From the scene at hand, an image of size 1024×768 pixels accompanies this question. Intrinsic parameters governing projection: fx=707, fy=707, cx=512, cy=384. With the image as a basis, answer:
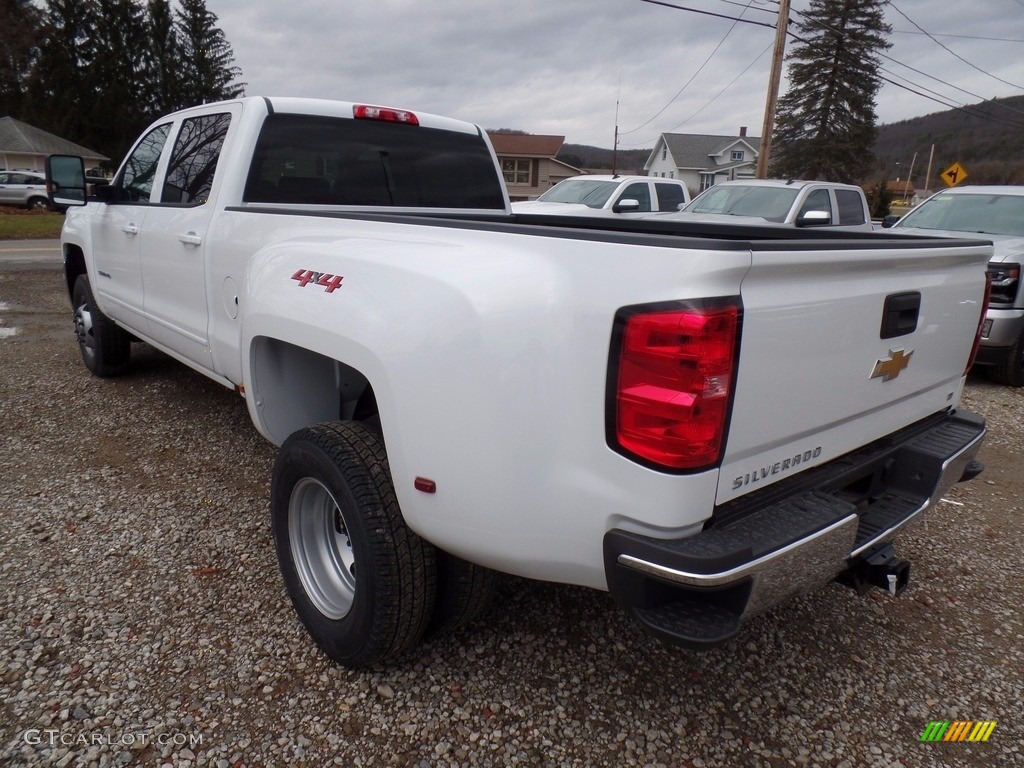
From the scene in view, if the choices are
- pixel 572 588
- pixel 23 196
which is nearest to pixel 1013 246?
pixel 572 588

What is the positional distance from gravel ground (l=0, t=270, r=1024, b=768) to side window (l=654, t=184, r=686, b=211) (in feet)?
35.2

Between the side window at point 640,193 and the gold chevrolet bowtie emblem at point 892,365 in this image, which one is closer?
the gold chevrolet bowtie emblem at point 892,365

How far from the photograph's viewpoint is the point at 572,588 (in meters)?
2.98

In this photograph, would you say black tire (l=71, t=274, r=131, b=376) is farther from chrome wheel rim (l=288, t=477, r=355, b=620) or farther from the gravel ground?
chrome wheel rim (l=288, t=477, r=355, b=620)

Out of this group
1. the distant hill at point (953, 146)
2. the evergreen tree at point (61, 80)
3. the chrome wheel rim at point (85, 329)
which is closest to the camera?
the chrome wheel rim at point (85, 329)

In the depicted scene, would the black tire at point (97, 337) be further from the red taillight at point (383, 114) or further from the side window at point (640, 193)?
the side window at point (640, 193)

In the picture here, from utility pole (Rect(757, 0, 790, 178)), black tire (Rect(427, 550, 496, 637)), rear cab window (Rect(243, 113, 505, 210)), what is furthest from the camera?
utility pole (Rect(757, 0, 790, 178))

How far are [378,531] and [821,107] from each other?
54675mm

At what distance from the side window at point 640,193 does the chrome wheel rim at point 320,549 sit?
11.0m

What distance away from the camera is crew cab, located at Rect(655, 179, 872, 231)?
10.2 meters

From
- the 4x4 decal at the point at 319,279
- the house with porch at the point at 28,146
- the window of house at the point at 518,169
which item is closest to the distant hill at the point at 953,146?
the window of house at the point at 518,169

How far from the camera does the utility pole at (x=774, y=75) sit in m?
17.4

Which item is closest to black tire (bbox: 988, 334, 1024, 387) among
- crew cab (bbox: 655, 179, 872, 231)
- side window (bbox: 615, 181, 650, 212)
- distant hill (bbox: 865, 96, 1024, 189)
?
crew cab (bbox: 655, 179, 872, 231)

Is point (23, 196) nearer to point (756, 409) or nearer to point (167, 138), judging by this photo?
point (167, 138)
